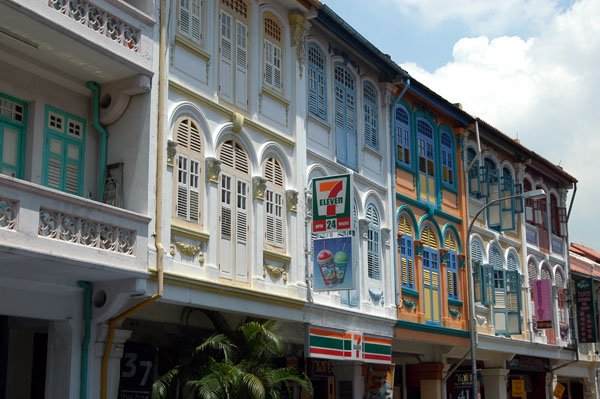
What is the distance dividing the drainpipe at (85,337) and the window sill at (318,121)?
6950 mm

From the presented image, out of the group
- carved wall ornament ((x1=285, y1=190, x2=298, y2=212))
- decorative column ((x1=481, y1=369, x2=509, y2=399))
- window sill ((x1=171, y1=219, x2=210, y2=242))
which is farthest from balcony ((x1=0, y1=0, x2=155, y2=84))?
decorative column ((x1=481, y1=369, x2=509, y2=399))

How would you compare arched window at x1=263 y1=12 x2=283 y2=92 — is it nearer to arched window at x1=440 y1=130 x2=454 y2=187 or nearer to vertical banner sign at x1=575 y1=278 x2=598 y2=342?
arched window at x1=440 y1=130 x2=454 y2=187

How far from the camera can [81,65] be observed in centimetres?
1296

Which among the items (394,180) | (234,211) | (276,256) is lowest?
(276,256)

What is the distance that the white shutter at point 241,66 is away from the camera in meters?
16.1

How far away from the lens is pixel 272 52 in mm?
17297

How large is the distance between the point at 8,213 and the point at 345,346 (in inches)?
364

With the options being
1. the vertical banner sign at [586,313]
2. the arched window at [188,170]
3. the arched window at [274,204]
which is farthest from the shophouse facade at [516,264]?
the arched window at [188,170]

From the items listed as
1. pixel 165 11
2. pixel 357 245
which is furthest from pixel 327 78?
pixel 165 11

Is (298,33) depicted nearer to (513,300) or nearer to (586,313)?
(513,300)

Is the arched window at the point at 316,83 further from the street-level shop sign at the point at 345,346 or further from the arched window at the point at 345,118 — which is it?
the street-level shop sign at the point at 345,346

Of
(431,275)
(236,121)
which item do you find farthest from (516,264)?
(236,121)

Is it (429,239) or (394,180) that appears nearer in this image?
(394,180)

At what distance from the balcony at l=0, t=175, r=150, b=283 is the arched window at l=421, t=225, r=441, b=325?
1112 centimetres
